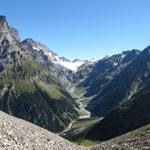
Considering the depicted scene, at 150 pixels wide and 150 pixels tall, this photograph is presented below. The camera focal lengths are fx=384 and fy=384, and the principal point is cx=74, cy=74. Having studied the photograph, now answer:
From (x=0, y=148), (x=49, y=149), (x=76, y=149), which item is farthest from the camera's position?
(x=76, y=149)

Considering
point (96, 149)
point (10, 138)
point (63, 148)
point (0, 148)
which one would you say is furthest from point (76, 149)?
point (0, 148)

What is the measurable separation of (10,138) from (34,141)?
435 centimetres

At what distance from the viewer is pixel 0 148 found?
36781mm

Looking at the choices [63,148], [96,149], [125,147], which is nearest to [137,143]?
[125,147]

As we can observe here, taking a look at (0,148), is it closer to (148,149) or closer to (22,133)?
(22,133)

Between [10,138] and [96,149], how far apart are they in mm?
21130

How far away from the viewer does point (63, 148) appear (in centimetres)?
4762

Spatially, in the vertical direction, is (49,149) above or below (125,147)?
above

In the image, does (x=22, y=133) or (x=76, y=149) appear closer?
(x=22, y=133)

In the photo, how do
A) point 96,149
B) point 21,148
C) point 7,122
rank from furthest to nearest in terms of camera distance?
point 96,149
point 7,122
point 21,148

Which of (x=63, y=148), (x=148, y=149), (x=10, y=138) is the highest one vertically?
(x=10, y=138)

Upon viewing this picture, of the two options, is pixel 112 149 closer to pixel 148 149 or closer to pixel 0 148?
pixel 148 149

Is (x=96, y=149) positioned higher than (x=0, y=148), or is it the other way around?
(x=0, y=148)

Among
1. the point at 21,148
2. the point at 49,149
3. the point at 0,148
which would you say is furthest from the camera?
the point at 49,149
